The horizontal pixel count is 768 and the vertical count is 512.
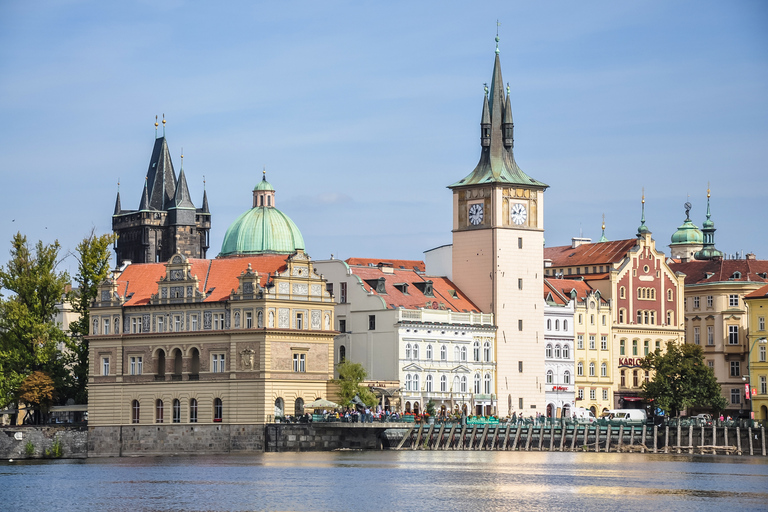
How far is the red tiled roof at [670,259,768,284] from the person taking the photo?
165 m

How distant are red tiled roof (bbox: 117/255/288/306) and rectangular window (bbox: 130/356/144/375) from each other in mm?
3941

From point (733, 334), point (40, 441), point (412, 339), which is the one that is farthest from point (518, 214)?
point (40, 441)

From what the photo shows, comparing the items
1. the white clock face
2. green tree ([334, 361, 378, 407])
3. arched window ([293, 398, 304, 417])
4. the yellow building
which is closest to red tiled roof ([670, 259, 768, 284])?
the yellow building

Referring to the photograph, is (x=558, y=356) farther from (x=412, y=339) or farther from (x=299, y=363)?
(x=299, y=363)

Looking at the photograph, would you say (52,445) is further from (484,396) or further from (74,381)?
(484,396)

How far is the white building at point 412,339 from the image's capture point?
138 metres

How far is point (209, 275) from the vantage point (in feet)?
438

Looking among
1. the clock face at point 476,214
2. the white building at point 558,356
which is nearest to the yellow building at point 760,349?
the white building at point 558,356

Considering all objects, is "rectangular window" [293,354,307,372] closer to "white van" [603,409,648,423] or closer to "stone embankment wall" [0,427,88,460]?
"stone embankment wall" [0,427,88,460]

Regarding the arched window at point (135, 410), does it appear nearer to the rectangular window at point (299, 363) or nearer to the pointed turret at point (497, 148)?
the rectangular window at point (299, 363)

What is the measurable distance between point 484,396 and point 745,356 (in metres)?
29.3

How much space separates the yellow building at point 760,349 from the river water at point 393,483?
30501 millimetres

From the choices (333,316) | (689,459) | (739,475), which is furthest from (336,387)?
(739,475)

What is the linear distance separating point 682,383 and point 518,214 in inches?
740
